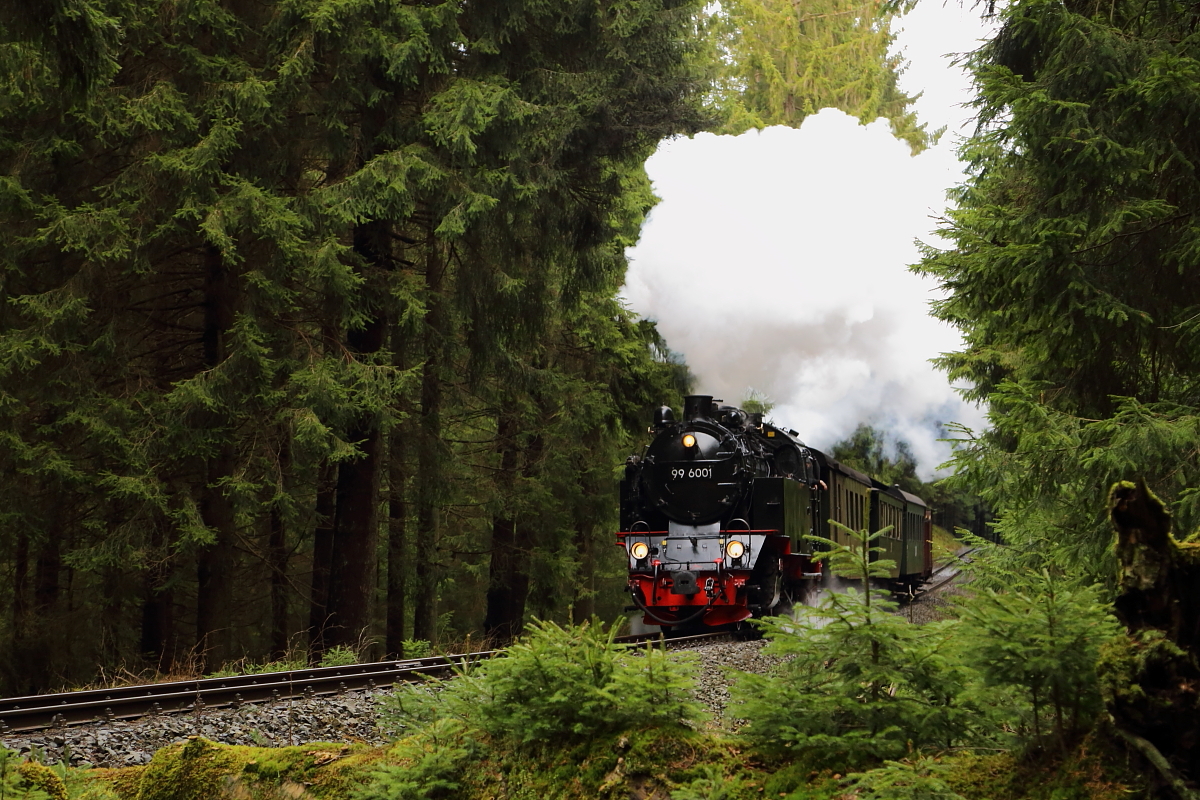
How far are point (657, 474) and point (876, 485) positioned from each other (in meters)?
6.42

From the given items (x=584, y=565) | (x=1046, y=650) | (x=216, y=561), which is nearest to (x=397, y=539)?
(x=216, y=561)

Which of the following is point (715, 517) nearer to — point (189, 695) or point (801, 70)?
point (189, 695)

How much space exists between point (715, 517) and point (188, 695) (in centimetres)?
818

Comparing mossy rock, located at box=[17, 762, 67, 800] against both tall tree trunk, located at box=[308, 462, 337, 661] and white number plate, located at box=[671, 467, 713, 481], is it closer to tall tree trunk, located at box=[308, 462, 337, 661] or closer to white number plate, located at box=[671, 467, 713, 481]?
tall tree trunk, located at box=[308, 462, 337, 661]

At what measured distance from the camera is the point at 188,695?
769 cm

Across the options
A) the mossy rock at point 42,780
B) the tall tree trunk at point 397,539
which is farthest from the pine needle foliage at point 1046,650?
the tall tree trunk at point 397,539

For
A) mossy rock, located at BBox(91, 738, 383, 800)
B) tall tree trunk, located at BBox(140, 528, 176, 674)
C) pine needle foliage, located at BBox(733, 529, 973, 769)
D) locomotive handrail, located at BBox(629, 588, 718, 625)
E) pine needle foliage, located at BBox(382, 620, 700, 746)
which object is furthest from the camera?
locomotive handrail, located at BBox(629, 588, 718, 625)

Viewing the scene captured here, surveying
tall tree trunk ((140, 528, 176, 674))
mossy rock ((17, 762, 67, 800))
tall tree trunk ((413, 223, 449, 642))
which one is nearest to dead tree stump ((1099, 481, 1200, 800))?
mossy rock ((17, 762, 67, 800))

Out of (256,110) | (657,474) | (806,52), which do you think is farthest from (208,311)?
(806,52)

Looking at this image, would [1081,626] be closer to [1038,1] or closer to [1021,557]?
[1038,1]

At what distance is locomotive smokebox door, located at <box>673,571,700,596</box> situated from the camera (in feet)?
45.6

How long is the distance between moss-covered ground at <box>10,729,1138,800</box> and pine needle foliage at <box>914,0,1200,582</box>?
469cm

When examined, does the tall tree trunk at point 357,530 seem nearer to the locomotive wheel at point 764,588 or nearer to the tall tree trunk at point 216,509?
the tall tree trunk at point 216,509

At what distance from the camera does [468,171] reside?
1372cm
